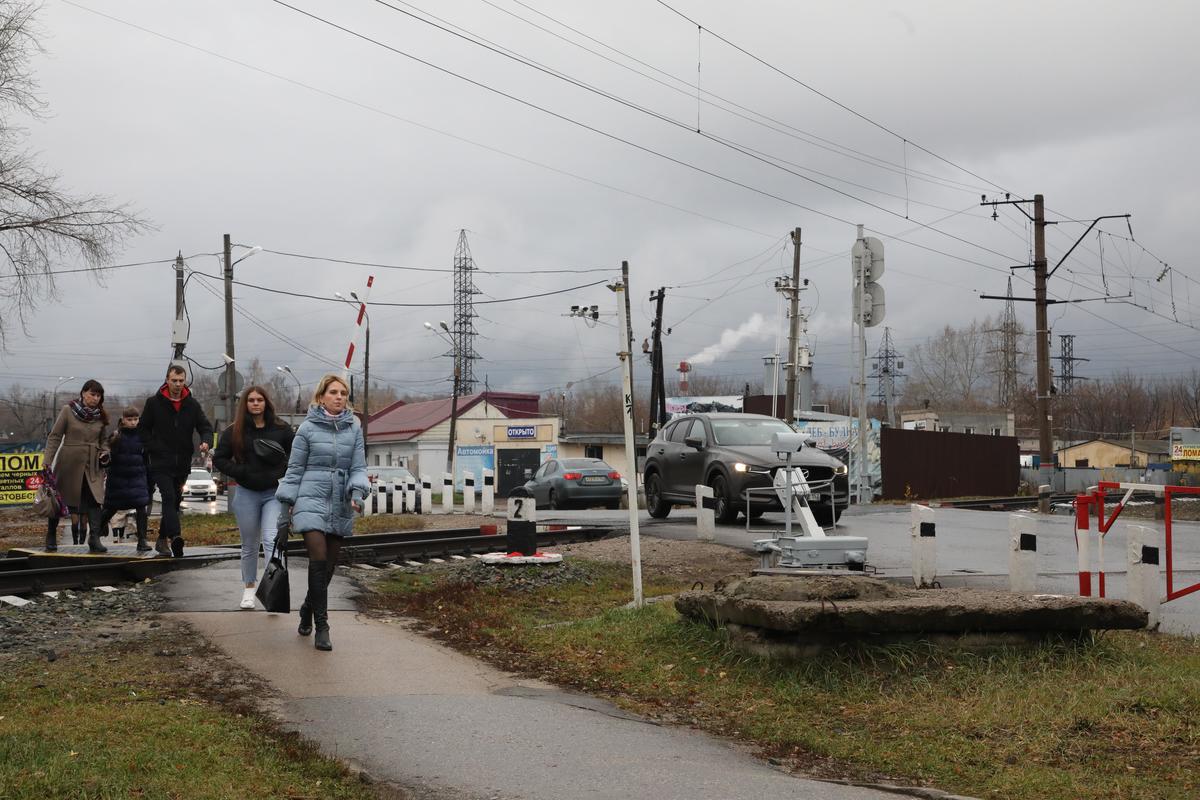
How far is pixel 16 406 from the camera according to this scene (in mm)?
104375

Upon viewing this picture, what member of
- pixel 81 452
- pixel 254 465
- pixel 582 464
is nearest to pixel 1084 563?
pixel 254 465

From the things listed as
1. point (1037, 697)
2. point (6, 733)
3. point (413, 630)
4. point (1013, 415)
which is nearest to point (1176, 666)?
point (1037, 697)

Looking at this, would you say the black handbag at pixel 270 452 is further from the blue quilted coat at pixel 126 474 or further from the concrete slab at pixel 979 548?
the concrete slab at pixel 979 548

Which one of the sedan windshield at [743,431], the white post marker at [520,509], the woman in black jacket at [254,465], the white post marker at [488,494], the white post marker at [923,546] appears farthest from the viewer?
the white post marker at [488,494]

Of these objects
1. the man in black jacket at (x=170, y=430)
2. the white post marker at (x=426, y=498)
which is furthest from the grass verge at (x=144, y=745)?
the white post marker at (x=426, y=498)

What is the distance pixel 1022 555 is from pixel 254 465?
6240 millimetres

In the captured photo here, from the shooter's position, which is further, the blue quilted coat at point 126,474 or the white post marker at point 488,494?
the white post marker at point 488,494

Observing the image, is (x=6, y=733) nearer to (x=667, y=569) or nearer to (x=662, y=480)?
(x=667, y=569)

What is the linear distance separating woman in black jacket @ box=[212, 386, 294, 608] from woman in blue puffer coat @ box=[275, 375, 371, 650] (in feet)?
3.19

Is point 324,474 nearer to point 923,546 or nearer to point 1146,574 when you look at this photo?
point 923,546

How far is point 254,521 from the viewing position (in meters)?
9.27

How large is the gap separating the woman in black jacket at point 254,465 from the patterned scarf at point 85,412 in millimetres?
4575

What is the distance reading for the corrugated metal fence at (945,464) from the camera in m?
40.1

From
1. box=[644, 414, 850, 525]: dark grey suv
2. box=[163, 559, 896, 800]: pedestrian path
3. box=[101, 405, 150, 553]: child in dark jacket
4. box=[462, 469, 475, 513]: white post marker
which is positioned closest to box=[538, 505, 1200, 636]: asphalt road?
box=[644, 414, 850, 525]: dark grey suv
